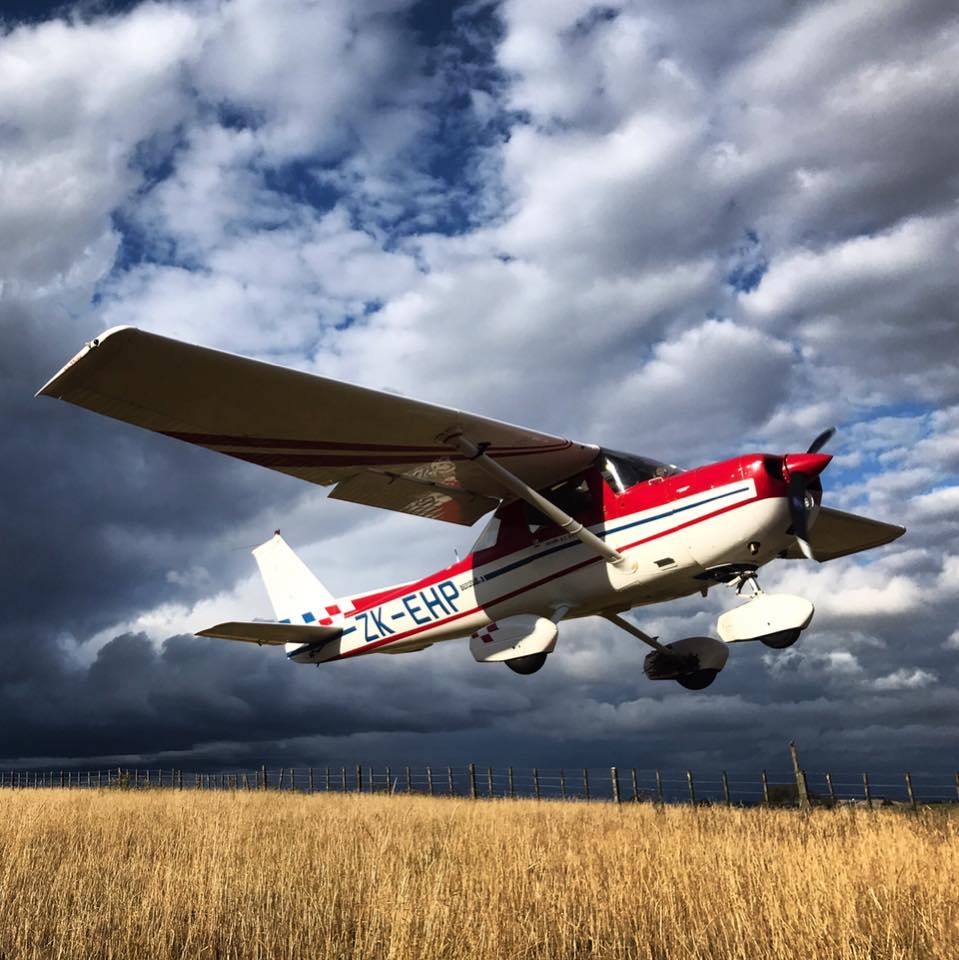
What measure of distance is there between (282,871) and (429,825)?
19.2ft

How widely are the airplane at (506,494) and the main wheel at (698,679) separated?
0.07ft

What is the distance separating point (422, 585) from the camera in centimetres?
1319

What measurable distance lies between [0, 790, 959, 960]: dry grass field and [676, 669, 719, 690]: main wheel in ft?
6.59

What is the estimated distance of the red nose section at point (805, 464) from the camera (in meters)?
10.0

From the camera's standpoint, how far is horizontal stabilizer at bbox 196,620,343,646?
14.6 metres

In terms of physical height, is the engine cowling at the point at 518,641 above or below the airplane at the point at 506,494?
below

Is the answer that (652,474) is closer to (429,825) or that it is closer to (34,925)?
(429,825)

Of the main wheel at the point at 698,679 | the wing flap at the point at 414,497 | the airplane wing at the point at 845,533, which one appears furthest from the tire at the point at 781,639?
the wing flap at the point at 414,497

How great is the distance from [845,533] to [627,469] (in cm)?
557

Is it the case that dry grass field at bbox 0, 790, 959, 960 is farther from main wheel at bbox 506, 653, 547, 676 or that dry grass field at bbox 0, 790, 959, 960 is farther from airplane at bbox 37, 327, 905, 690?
airplane at bbox 37, 327, 905, 690

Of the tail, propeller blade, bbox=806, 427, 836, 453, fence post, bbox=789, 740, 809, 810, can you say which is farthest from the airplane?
fence post, bbox=789, 740, 809, 810

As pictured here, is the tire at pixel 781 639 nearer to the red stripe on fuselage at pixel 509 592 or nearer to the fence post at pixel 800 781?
the red stripe on fuselage at pixel 509 592

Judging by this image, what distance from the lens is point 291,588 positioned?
1741cm

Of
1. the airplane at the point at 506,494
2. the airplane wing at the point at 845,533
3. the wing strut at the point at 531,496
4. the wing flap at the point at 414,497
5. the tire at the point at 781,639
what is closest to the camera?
the airplane at the point at 506,494
